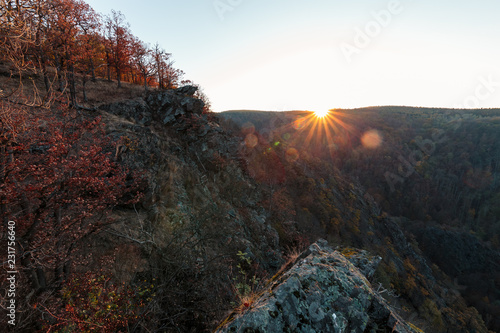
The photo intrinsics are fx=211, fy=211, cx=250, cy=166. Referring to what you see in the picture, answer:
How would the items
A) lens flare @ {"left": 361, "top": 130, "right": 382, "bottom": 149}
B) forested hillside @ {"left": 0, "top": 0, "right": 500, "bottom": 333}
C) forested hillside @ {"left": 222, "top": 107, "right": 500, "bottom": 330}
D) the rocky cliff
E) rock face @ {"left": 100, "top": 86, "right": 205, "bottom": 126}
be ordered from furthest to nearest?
lens flare @ {"left": 361, "top": 130, "right": 382, "bottom": 149}, forested hillside @ {"left": 222, "top": 107, "right": 500, "bottom": 330}, rock face @ {"left": 100, "top": 86, "right": 205, "bottom": 126}, forested hillside @ {"left": 0, "top": 0, "right": 500, "bottom": 333}, the rocky cliff

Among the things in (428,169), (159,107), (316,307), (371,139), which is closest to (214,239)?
(316,307)

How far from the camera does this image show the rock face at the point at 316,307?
3043 millimetres

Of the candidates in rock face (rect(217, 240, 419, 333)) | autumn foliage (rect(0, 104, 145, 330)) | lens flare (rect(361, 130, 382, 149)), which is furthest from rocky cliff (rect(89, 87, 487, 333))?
lens flare (rect(361, 130, 382, 149))

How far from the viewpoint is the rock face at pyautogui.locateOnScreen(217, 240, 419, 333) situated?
3043mm

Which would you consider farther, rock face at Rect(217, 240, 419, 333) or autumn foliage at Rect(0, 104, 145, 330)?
autumn foliage at Rect(0, 104, 145, 330)

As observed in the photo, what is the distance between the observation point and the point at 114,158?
38.7 feet

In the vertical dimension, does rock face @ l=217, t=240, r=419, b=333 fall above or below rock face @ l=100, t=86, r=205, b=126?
below

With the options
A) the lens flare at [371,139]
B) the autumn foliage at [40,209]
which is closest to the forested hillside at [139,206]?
the autumn foliage at [40,209]

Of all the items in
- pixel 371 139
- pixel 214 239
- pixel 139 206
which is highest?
pixel 371 139

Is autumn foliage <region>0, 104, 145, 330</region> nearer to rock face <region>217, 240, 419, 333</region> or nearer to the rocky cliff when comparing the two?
the rocky cliff

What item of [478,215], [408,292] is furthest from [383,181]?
[408,292]

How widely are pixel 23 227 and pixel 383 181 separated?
407ft

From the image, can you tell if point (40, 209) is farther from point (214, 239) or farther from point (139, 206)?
point (214, 239)

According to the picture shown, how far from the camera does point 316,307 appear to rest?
3379 millimetres
